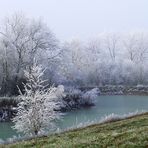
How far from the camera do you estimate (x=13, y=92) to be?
46.2m

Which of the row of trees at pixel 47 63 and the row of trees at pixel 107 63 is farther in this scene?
the row of trees at pixel 107 63

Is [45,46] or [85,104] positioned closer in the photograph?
[85,104]

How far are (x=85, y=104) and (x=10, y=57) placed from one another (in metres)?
11.0

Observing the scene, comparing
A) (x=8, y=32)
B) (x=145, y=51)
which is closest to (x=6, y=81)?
(x=8, y=32)

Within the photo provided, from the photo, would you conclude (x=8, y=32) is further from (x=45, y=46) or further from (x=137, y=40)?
(x=137, y=40)

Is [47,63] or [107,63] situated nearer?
[47,63]

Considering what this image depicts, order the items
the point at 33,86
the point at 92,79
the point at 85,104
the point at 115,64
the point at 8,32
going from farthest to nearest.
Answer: the point at 115,64 < the point at 92,79 < the point at 8,32 < the point at 85,104 < the point at 33,86

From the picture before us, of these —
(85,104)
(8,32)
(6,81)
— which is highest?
(8,32)

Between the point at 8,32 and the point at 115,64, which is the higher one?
the point at 8,32

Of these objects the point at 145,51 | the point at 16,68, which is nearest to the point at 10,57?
the point at 16,68

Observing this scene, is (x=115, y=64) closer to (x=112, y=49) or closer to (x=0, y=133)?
(x=112, y=49)

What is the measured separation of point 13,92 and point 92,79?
102 feet

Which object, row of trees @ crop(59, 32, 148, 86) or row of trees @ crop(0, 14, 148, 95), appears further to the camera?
row of trees @ crop(59, 32, 148, 86)

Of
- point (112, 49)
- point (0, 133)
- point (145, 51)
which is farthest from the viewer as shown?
point (112, 49)
